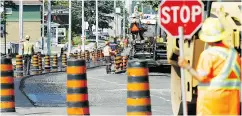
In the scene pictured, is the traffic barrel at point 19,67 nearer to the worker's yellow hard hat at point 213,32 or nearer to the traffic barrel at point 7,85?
the traffic barrel at point 7,85

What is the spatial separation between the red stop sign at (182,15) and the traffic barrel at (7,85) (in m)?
5.01

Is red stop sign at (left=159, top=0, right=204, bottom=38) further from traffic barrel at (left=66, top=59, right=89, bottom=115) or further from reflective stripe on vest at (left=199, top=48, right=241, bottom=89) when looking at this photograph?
traffic barrel at (left=66, top=59, right=89, bottom=115)

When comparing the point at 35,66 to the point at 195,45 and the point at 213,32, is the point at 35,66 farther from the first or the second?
the point at 213,32

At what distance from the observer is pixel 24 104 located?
1733cm

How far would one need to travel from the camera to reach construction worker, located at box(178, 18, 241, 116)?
9.01m

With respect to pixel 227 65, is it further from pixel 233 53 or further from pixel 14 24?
pixel 14 24

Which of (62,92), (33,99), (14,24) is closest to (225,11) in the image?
(33,99)

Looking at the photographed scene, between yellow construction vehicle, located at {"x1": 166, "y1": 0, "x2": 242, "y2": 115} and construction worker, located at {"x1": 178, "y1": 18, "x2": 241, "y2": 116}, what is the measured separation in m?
2.33

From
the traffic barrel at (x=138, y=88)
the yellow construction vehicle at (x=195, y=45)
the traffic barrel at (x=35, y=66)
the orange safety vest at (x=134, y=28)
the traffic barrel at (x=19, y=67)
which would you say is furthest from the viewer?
the orange safety vest at (x=134, y=28)

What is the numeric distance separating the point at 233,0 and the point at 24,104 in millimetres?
6304

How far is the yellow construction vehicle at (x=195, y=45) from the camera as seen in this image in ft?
39.1

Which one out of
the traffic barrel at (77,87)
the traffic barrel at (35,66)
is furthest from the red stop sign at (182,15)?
the traffic barrel at (35,66)

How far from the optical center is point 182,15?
32.9 feet

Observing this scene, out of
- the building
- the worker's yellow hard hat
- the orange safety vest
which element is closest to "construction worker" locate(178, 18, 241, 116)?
the worker's yellow hard hat
